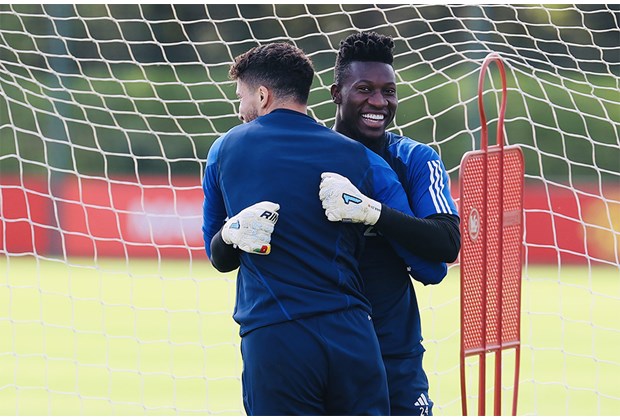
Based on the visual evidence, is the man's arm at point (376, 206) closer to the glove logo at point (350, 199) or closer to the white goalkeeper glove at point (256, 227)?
the glove logo at point (350, 199)

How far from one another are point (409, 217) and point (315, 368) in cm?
56

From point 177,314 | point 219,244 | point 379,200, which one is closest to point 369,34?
point 379,200

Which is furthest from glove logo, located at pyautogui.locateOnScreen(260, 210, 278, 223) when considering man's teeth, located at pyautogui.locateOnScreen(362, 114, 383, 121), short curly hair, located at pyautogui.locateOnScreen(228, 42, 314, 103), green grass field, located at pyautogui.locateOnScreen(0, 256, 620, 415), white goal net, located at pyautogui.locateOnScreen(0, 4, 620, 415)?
green grass field, located at pyautogui.locateOnScreen(0, 256, 620, 415)

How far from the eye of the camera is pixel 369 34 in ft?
11.2

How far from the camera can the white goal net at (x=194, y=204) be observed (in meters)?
6.93

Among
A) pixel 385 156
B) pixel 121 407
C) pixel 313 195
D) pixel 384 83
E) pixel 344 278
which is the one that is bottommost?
pixel 121 407

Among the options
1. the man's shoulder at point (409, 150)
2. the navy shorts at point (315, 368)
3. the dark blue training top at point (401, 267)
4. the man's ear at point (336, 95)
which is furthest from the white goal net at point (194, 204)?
the navy shorts at point (315, 368)

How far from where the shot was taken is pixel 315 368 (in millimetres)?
2832

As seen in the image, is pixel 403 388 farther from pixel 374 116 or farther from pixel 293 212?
pixel 374 116

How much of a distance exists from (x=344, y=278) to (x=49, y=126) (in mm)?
12972

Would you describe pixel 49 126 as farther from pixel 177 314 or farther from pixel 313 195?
pixel 313 195

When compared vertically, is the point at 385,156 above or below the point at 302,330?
above

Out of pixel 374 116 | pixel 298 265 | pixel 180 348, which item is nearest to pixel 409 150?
pixel 374 116

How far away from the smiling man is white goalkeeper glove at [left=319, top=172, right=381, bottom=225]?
168 millimetres
